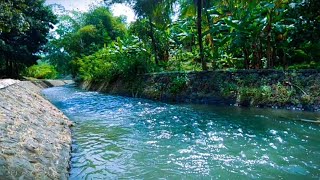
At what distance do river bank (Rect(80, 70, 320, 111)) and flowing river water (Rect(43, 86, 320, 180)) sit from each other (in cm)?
149

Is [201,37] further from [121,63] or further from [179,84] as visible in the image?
[121,63]

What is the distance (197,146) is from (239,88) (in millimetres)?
7424

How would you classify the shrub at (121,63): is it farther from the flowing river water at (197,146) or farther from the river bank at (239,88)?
the flowing river water at (197,146)

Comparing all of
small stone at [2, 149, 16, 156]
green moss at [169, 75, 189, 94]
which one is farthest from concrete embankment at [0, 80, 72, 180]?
green moss at [169, 75, 189, 94]

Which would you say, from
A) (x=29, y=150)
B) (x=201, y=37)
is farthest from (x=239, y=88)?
(x=29, y=150)

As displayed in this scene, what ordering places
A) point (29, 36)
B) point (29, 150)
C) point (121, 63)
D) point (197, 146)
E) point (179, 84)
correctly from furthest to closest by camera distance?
point (29, 36) < point (121, 63) < point (179, 84) < point (197, 146) < point (29, 150)

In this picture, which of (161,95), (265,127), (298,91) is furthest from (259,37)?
(265,127)

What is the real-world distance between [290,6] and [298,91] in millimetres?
5256

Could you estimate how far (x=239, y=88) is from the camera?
12805 mm

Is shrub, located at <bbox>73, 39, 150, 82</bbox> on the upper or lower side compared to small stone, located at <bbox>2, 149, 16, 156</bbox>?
upper

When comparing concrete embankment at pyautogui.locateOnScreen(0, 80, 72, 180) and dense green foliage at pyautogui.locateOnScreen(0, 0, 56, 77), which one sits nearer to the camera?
concrete embankment at pyautogui.locateOnScreen(0, 80, 72, 180)

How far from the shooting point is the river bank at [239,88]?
11.3 metres

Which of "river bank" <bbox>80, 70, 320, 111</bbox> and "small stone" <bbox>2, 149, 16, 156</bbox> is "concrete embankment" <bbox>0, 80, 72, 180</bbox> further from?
"river bank" <bbox>80, 70, 320, 111</bbox>

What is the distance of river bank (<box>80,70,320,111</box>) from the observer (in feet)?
37.0
